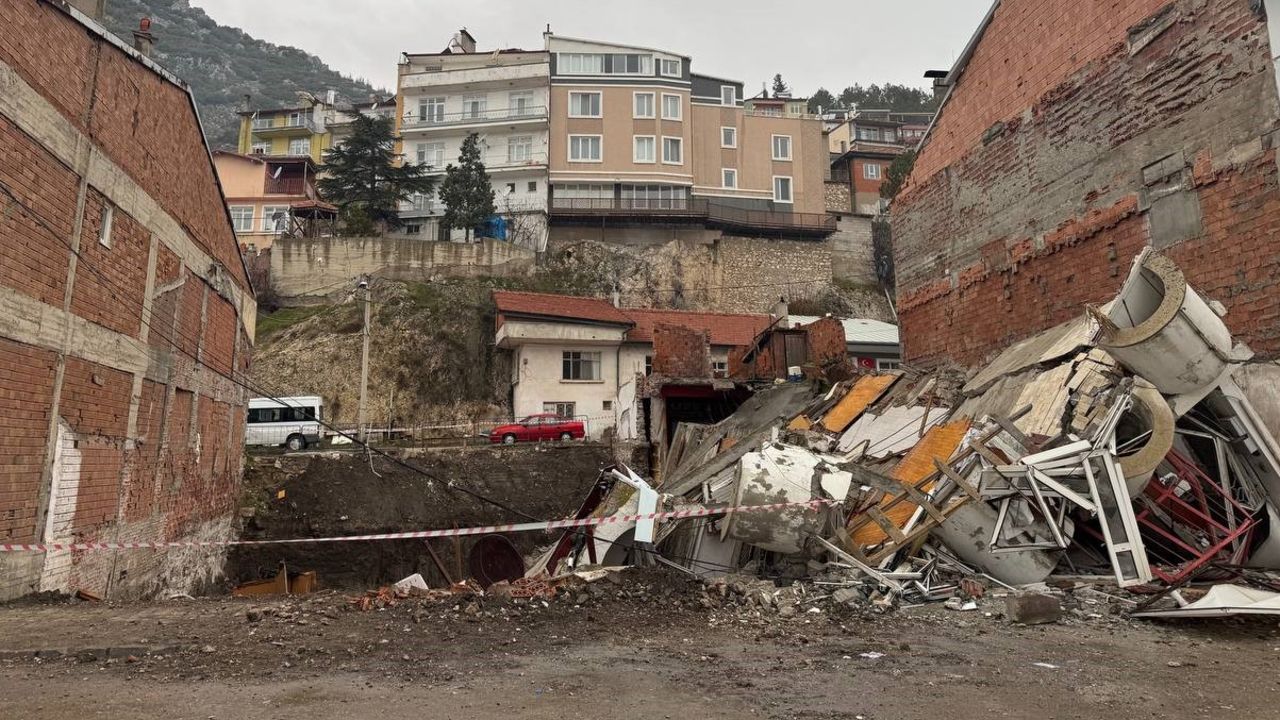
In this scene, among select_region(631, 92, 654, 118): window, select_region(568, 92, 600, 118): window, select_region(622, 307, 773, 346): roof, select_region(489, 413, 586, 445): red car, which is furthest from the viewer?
select_region(568, 92, 600, 118): window

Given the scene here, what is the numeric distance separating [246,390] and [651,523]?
1197 centimetres

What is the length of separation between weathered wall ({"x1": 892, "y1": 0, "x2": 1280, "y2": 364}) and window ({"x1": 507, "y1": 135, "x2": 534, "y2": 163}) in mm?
30675

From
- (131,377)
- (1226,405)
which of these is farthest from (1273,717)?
(131,377)

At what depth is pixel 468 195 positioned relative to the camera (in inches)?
1580

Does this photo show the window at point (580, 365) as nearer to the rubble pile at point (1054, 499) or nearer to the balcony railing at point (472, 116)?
the balcony railing at point (472, 116)

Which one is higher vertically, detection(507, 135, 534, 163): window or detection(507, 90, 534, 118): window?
detection(507, 90, 534, 118): window

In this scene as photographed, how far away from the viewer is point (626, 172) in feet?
140

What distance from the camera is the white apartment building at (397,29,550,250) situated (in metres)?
43.1

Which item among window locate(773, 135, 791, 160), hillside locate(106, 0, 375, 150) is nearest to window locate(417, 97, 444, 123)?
window locate(773, 135, 791, 160)

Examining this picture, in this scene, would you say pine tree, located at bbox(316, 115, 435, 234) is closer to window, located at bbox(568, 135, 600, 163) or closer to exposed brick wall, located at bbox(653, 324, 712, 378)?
window, located at bbox(568, 135, 600, 163)

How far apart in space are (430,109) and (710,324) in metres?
25.2

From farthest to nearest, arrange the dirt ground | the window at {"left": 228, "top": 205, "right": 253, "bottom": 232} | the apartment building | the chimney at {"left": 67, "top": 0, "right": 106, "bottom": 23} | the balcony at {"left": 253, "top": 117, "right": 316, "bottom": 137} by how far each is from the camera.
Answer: the balcony at {"left": 253, "top": 117, "right": 316, "bottom": 137} → the window at {"left": 228, "top": 205, "right": 253, "bottom": 232} → the apartment building → the chimney at {"left": 67, "top": 0, "right": 106, "bottom": 23} → the dirt ground

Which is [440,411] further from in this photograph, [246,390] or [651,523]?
[651,523]

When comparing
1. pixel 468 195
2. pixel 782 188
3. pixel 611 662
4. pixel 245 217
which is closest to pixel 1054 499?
pixel 611 662
